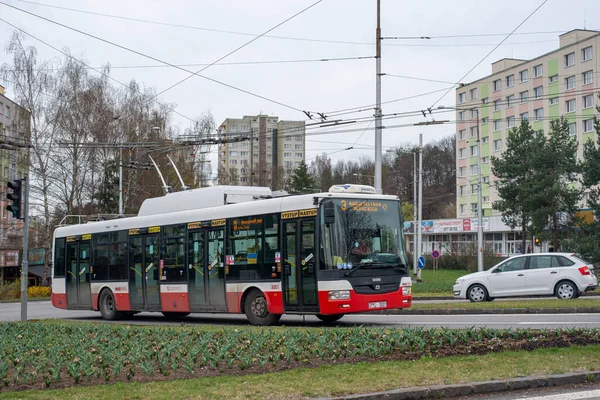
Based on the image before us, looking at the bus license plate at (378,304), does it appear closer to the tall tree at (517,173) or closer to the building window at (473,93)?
the tall tree at (517,173)

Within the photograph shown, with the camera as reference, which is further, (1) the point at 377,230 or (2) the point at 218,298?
(2) the point at 218,298

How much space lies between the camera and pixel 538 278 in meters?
23.5

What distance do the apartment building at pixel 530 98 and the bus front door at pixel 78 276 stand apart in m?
39.8

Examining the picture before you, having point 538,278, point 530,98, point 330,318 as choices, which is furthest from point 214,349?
point 530,98

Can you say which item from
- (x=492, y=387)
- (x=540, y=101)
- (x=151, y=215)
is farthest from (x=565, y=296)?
(x=540, y=101)

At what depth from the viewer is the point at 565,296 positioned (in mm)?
23250

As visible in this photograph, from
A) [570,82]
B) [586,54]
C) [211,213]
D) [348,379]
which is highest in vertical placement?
[586,54]

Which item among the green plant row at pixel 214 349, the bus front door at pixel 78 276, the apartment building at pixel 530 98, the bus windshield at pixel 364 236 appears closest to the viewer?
the green plant row at pixel 214 349

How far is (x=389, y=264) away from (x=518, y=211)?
44.3 meters

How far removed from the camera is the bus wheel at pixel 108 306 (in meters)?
22.5

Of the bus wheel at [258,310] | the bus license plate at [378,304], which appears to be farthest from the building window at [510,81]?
the bus license plate at [378,304]

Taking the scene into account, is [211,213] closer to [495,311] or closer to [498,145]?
[495,311]

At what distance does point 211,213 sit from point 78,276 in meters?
7.35

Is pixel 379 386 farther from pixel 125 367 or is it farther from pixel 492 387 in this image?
pixel 125 367
